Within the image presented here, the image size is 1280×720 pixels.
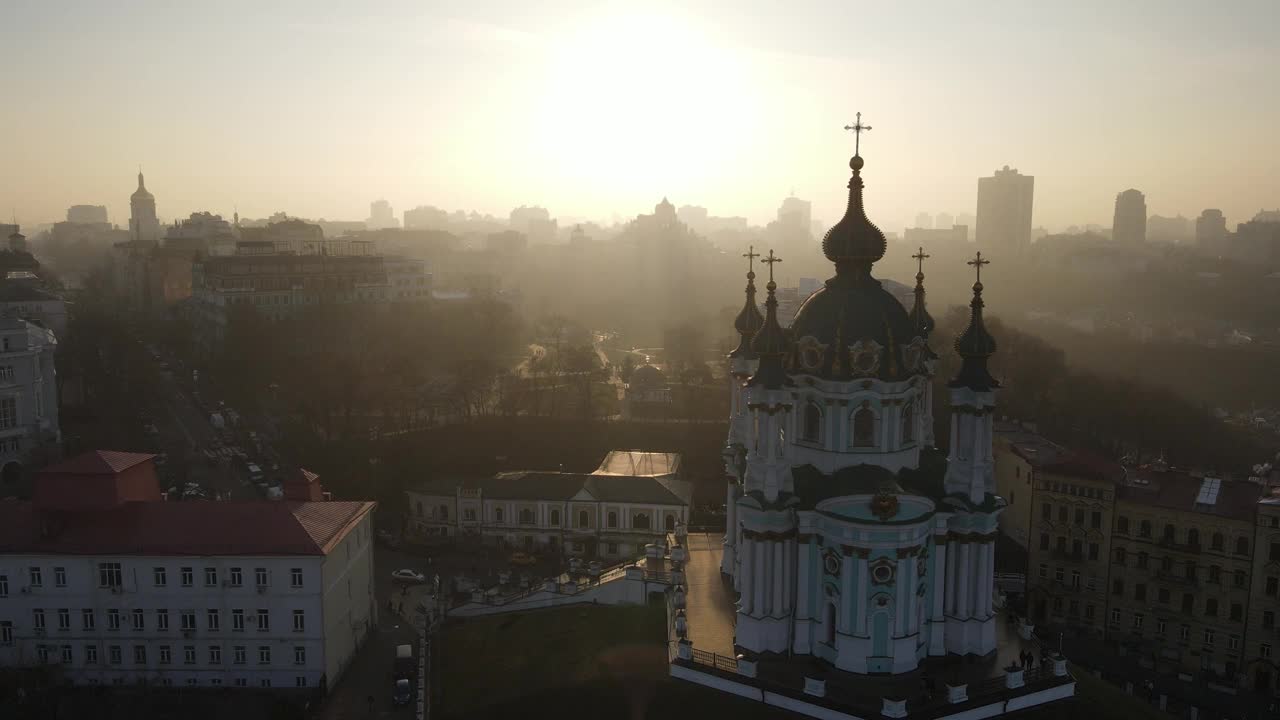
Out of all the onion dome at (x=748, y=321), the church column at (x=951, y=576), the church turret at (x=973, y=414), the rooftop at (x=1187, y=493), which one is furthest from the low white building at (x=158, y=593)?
the rooftop at (x=1187, y=493)

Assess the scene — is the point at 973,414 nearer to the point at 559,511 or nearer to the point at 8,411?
the point at 559,511

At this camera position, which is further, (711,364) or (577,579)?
(711,364)

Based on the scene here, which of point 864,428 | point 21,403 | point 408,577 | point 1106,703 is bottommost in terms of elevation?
point 408,577

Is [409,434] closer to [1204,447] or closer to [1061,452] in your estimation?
[1061,452]

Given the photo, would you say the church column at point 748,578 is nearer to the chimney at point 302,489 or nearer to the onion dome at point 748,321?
the onion dome at point 748,321

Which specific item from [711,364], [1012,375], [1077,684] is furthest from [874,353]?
[711,364]

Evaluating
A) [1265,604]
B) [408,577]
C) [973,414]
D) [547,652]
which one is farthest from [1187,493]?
[408,577]
